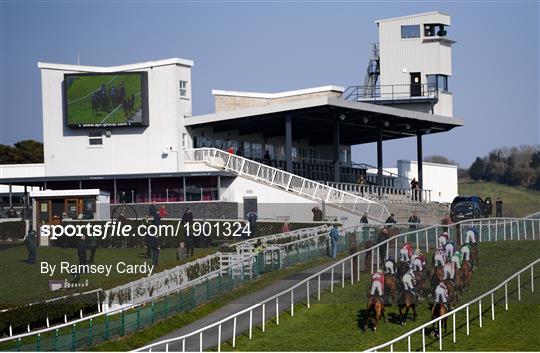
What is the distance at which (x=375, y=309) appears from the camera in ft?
93.8

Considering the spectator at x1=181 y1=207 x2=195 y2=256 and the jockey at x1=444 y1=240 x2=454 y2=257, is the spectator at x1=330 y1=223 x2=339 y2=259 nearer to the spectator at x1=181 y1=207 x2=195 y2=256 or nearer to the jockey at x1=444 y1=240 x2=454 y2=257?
the spectator at x1=181 y1=207 x2=195 y2=256

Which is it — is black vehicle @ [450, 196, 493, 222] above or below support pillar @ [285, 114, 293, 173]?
below

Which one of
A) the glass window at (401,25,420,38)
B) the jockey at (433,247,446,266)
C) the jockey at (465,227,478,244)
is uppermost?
the glass window at (401,25,420,38)

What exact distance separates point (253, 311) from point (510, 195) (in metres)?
34.6

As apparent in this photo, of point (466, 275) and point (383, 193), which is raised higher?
point (383, 193)

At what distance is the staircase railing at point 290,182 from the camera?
1786 inches

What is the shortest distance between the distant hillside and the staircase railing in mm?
10882

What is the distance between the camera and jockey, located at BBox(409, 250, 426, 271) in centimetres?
3116

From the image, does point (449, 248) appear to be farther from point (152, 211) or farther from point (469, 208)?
point (469, 208)

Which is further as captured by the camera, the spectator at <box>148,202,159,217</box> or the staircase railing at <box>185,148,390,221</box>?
the staircase railing at <box>185,148,390,221</box>

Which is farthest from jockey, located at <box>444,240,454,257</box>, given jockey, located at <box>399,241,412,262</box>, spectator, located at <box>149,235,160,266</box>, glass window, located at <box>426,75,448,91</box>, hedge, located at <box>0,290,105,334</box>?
glass window, located at <box>426,75,448,91</box>

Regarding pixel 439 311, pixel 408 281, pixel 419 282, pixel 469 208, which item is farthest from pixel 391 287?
pixel 469 208

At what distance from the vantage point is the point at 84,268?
112ft

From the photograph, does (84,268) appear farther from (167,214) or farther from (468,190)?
(468,190)
